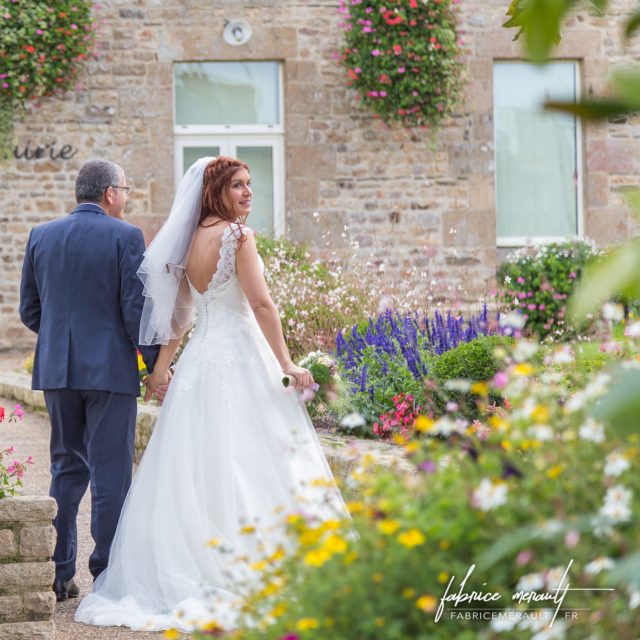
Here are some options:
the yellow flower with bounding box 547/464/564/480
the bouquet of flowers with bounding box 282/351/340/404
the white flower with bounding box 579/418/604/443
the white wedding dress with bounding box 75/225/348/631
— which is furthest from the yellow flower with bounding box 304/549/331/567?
the bouquet of flowers with bounding box 282/351/340/404

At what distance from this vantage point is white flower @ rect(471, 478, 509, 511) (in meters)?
1.83

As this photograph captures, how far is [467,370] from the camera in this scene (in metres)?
5.52

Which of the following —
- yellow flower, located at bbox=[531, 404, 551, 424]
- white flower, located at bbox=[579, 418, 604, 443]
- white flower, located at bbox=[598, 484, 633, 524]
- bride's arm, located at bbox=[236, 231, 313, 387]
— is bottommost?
white flower, located at bbox=[598, 484, 633, 524]

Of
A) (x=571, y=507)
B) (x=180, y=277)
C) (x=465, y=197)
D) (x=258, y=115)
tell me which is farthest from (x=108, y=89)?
→ (x=571, y=507)

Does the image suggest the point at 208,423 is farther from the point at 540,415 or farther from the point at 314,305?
the point at 314,305

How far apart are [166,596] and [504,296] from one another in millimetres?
6311

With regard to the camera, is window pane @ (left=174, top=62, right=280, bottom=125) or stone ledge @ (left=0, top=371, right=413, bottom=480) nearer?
stone ledge @ (left=0, top=371, right=413, bottom=480)

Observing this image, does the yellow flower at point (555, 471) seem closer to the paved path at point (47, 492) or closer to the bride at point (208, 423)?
the bride at point (208, 423)

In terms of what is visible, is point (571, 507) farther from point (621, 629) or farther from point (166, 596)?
point (166, 596)

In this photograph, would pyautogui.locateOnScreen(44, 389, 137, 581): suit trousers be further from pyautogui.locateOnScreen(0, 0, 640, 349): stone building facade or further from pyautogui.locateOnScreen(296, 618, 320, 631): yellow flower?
pyautogui.locateOnScreen(0, 0, 640, 349): stone building facade

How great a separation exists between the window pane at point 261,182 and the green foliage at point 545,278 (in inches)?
109

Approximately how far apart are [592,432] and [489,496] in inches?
11.0

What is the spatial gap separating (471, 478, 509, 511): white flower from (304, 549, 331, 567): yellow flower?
270mm

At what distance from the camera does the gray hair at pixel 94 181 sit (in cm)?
440
